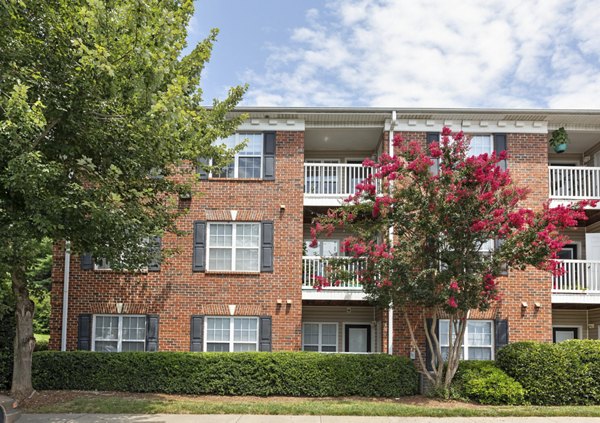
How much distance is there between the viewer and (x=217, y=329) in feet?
54.0

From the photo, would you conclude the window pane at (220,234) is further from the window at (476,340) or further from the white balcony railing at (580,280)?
the white balcony railing at (580,280)

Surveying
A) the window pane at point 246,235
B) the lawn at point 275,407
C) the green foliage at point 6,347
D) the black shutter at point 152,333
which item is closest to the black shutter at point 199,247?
the window pane at point 246,235

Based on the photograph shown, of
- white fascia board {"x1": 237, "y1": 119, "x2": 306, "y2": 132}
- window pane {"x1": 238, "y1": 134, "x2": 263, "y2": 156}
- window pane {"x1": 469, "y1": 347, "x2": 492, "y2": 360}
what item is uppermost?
white fascia board {"x1": 237, "y1": 119, "x2": 306, "y2": 132}

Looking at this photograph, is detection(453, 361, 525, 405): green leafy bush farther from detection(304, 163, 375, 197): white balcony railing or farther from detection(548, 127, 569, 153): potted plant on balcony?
detection(548, 127, 569, 153): potted plant on balcony

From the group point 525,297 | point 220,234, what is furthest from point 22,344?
point 525,297

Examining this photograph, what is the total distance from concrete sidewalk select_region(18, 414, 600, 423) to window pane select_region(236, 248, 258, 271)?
5.57 metres

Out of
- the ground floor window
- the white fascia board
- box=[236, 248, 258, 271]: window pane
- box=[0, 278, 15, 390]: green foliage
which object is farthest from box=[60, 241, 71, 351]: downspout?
the ground floor window

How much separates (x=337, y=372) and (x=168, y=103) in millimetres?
8556

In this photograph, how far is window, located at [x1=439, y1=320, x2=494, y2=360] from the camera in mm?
16375

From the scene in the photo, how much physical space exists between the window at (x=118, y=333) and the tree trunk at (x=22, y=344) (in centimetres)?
317

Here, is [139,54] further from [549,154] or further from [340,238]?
[549,154]

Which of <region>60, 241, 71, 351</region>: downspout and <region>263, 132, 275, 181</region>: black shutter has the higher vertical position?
<region>263, 132, 275, 181</region>: black shutter

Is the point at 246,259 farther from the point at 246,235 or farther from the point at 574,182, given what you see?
the point at 574,182

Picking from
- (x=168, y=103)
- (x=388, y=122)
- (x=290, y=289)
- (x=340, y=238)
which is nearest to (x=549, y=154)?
(x=388, y=122)
